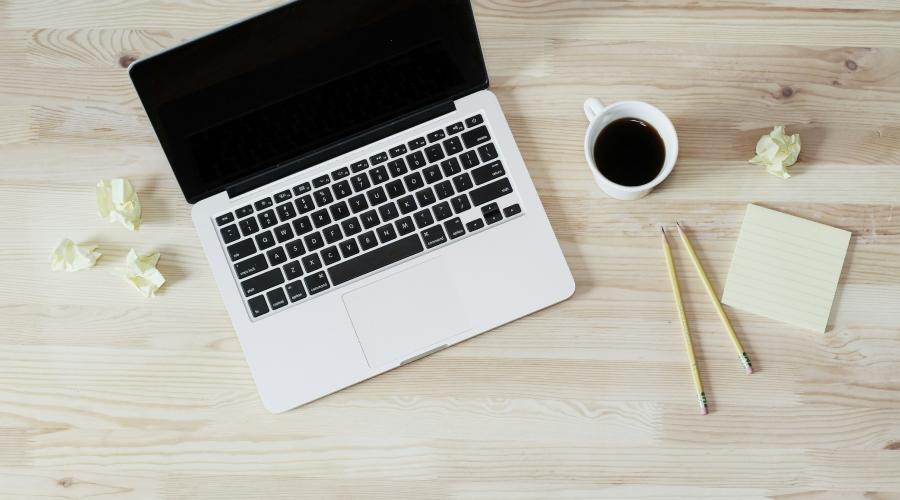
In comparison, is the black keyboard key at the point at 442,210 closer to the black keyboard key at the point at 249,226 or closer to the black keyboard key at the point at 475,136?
the black keyboard key at the point at 475,136

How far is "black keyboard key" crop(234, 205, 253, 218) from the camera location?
0.86m

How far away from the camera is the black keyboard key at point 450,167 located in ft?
2.81

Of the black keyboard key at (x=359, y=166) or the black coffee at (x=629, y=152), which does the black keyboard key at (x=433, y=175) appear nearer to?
the black keyboard key at (x=359, y=166)

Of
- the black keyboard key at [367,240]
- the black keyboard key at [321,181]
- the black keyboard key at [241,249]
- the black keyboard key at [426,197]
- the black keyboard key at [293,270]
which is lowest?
the black keyboard key at [293,270]

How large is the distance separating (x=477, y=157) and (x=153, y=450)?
525 millimetres

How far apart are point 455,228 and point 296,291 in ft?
0.65

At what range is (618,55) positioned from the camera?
3.00 feet

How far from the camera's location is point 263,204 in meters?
0.86

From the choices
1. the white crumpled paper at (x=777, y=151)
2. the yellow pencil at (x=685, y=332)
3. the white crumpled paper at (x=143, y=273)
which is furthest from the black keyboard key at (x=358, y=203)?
the white crumpled paper at (x=777, y=151)

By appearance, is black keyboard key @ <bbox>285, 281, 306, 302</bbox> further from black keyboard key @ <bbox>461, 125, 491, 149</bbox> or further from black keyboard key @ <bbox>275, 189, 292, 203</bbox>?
black keyboard key @ <bbox>461, 125, 491, 149</bbox>

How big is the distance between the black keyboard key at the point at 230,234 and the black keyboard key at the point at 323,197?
101mm

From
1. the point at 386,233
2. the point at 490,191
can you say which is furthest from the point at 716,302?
the point at 386,233

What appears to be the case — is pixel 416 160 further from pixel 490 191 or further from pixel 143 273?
pixel 143 273

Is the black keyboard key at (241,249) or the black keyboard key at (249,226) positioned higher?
the black keyboard key at (249,226)
